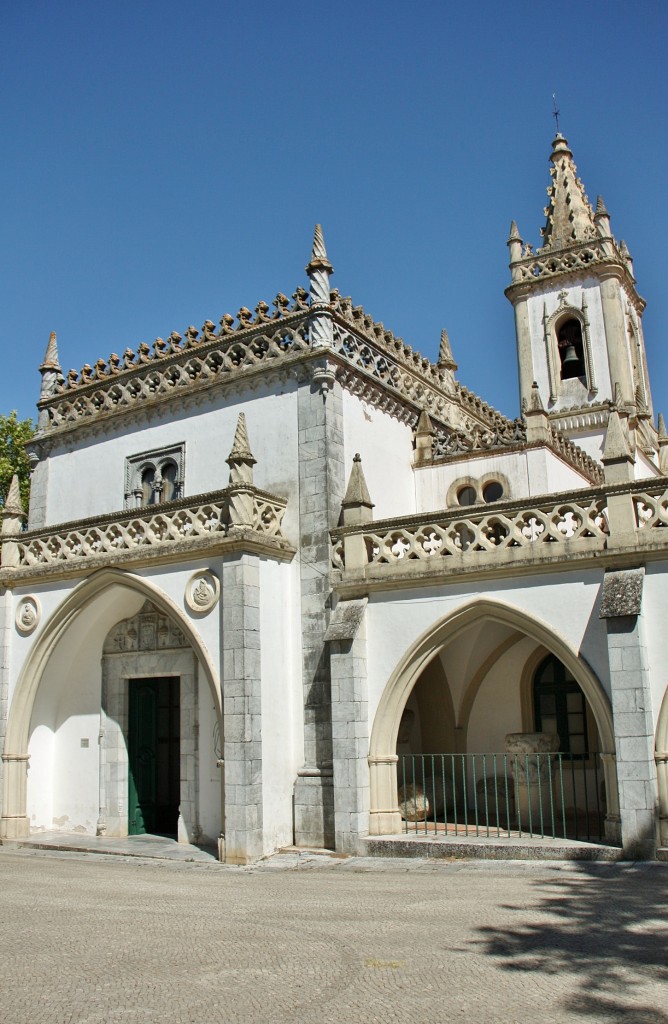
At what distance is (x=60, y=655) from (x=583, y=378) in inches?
572

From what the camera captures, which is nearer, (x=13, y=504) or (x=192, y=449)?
(x=192, y=449)

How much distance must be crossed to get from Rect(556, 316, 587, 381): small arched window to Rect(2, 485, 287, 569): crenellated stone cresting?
492 inches

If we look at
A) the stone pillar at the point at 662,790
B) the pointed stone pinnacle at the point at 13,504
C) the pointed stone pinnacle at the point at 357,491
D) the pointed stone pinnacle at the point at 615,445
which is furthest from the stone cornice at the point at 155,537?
the stone pillar at the point at 662,790

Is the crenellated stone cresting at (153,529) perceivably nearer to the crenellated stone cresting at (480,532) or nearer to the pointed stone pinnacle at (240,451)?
the pointed stone pinnacle at (240,451)

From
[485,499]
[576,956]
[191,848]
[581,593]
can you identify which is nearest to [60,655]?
[191,848]

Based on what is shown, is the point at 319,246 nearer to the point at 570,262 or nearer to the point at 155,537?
the point at 155,537

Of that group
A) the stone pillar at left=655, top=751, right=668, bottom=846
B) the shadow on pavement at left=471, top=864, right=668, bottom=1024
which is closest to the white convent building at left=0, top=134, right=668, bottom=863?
the stone pillar at left=655, top=751, right=668, bottom=846

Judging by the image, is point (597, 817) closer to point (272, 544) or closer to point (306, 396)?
point (272, 544)

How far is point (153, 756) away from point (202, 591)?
4.03 m

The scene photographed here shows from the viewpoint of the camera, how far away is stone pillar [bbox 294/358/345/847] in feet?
40.1

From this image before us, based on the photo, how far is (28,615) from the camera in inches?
592

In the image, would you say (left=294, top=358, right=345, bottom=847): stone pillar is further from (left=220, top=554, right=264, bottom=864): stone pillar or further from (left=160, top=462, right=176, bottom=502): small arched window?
(left=160, top=462, right=176, bottom=502): small arched window

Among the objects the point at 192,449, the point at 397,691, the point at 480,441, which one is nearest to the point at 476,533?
the point at 397,691

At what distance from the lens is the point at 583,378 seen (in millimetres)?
23016
